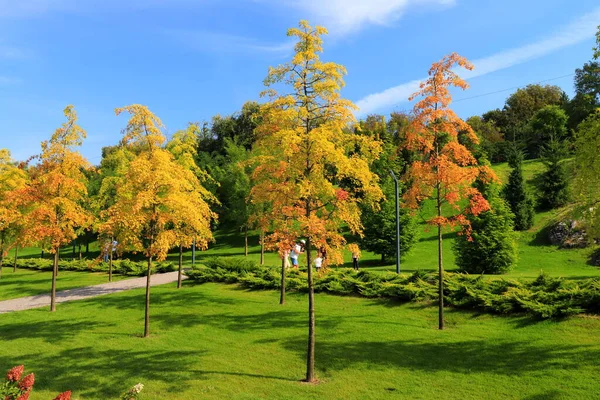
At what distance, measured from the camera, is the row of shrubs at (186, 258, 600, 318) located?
480 inches

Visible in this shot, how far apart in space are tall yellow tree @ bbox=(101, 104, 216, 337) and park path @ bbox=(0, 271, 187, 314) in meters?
9.17

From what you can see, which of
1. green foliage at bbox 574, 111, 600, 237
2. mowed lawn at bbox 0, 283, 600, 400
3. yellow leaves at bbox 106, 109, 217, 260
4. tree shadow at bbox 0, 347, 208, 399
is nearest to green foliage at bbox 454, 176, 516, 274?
mowed lawn at bbox 0, 283, 600, 400

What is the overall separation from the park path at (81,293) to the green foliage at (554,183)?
36.6 m

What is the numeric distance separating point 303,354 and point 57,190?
1215cm

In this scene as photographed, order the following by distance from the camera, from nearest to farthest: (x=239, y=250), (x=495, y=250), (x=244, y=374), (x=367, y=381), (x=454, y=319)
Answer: (x=367, y=381) < (x=244, y=374) < (x=454, y=319) < (x=495, y=250) < (x=239, y=250)

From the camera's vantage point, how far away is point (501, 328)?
1191cm

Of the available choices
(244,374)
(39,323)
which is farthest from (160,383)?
(39,323)

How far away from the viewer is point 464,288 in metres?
14.0

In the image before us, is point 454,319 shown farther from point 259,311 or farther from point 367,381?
point 259,311

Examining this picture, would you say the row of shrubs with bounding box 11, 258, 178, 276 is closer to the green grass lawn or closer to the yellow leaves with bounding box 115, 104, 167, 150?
the green grass lawn

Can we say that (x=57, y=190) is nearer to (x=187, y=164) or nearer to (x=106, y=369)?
(x=187, y=164)

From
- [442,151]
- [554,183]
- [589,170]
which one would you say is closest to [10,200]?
[442,151]

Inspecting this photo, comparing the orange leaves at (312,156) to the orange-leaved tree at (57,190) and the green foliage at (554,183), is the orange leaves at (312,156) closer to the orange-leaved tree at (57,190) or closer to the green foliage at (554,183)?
the orange-leaved tree at (57,190)

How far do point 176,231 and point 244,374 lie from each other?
555 cm
